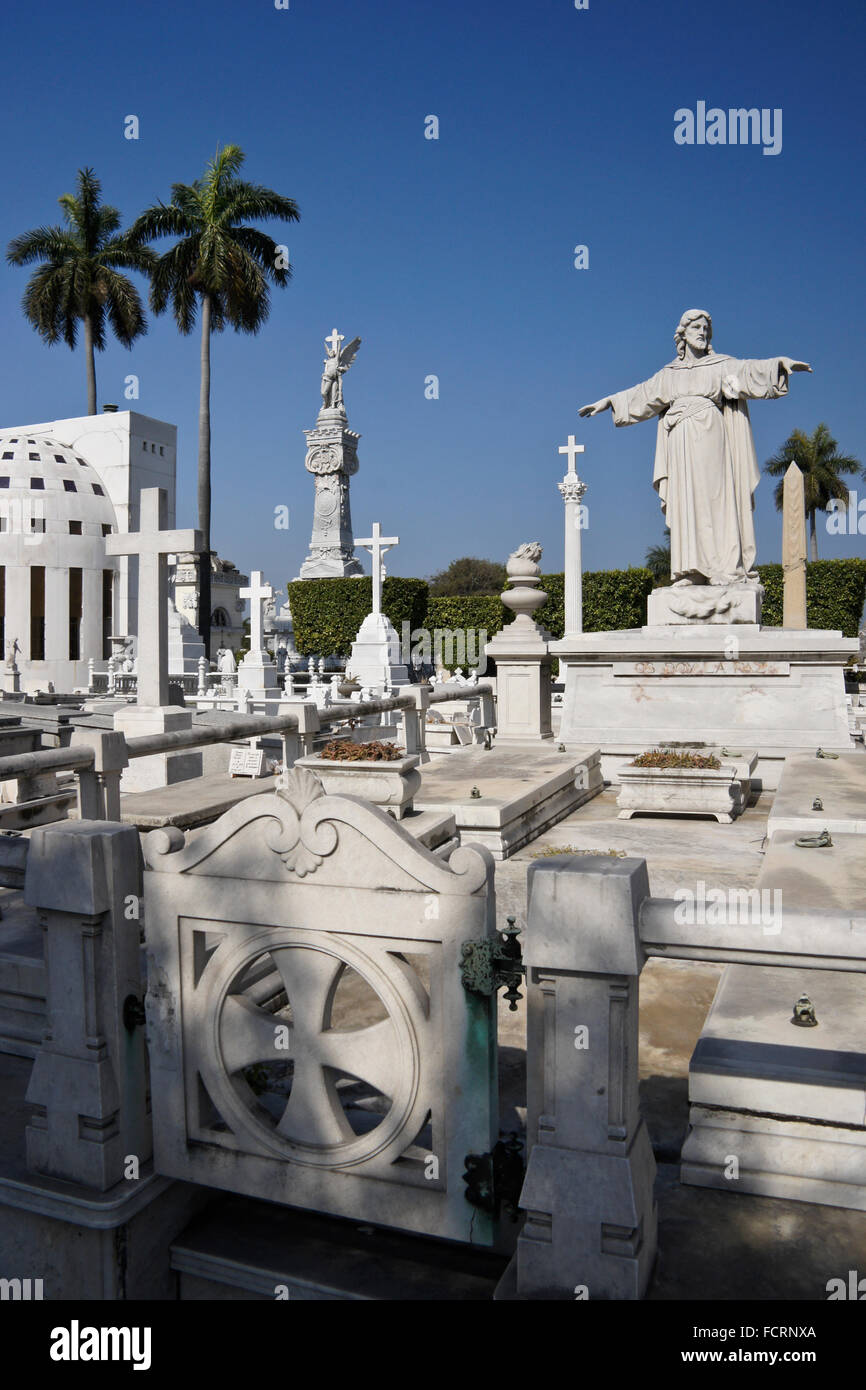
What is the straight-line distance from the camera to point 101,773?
270 inches

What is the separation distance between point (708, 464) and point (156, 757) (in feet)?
22.5

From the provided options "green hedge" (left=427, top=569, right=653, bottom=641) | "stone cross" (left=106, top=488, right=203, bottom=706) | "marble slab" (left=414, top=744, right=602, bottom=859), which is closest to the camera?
"marble slab" (left=414, top=744, right=602, bottom=859)

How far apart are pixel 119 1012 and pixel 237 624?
5585 cm

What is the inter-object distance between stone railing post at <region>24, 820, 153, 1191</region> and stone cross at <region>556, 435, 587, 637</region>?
69.8ft

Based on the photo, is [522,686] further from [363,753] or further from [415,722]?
[363,753]

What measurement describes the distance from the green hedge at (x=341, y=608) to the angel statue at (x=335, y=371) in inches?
410

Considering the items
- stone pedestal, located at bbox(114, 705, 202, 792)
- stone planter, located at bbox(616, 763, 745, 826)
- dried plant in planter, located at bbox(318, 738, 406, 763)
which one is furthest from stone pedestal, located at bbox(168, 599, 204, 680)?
stone planter, located at bbox(616, 763, 745, 826)

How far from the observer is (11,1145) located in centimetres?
291

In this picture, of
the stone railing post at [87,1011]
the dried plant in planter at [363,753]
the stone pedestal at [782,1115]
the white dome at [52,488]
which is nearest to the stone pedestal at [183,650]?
the white dome at [52,488]

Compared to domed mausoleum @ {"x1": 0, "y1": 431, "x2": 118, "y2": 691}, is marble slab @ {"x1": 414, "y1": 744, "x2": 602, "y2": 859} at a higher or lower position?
lower

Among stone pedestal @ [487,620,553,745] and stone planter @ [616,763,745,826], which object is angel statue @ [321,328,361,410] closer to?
stone pedestal @ [487,620,553,745]

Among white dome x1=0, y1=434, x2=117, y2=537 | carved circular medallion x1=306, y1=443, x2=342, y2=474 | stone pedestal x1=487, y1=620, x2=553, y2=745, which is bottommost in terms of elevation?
stone pedestal x1=487, y1=620, x2=553, y2=745

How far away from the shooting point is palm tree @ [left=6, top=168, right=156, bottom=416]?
38.0 m
